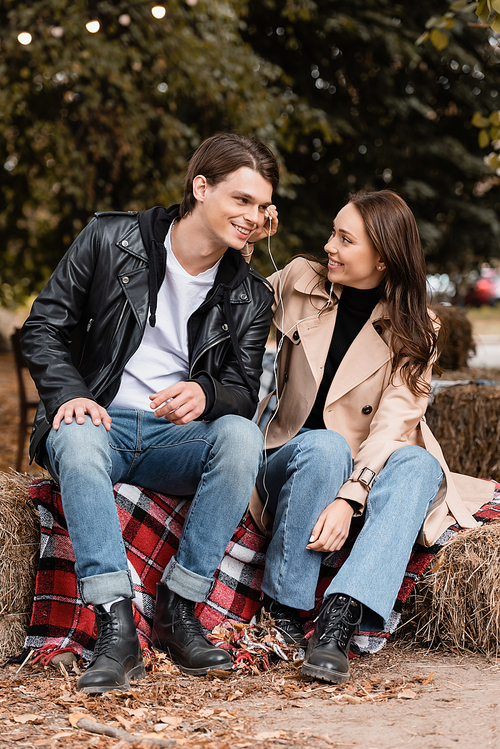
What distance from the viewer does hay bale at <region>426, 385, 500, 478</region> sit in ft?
13.7

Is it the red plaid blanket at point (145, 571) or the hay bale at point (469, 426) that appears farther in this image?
the hay bale at point (469, 426)

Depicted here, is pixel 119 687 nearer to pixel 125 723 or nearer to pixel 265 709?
pixel 125 723

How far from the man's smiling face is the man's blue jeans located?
2.24 feet

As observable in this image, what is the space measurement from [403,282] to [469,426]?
165 centimetres

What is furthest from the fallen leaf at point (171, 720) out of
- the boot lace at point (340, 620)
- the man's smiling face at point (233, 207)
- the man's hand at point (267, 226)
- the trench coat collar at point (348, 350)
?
the man's hand at point (267, 226)

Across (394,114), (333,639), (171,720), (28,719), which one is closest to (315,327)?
(333,639)

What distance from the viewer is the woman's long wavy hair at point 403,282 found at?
9.16ft

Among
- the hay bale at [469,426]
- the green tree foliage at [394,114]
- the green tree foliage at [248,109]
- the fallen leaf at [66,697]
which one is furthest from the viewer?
the green tree foliage at [394,114]

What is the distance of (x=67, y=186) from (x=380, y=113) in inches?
171

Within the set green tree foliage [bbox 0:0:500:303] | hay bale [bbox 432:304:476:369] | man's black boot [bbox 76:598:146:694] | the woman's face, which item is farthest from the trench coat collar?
green tree foliage [bbox 0:0:500:303]

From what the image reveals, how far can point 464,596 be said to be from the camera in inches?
98.7

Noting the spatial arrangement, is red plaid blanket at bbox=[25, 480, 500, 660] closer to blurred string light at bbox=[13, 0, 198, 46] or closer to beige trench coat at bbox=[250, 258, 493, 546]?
beige trench coat at bbox=[250, 258, 493, 546]

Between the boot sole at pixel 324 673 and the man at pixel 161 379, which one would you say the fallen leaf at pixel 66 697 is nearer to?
the man at pixel 161 379

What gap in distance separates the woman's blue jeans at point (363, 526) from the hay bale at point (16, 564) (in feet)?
2.67
